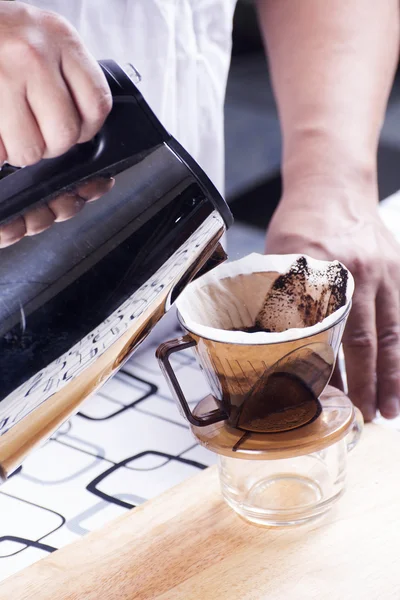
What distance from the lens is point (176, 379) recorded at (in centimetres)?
51

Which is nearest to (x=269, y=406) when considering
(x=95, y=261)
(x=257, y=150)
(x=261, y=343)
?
(x=261, y=343)

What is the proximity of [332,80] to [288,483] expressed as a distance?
20.1 inches

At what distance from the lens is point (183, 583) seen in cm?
47

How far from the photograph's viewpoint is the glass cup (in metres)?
0.51

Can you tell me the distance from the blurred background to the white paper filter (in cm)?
162

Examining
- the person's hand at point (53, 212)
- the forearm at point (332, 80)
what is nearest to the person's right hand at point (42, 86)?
the person's hand at point (53, 212)

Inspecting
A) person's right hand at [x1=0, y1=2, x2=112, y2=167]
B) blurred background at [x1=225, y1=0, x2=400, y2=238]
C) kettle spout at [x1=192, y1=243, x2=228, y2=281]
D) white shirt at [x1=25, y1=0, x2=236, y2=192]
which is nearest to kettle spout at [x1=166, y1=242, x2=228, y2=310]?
kettle spout at [x1=192, y1=243, x2=228, y2=281]

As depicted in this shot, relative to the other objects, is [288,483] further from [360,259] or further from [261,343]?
[360,259]

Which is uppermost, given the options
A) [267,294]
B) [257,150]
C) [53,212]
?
[53,212]

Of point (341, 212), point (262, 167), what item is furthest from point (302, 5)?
point (262, 167)

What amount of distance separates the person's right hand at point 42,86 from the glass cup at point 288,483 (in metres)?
0.24

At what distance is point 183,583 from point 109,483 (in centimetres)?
13

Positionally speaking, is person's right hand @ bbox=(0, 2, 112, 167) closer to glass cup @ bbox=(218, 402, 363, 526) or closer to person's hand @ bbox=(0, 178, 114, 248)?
person's hand @ bbox=(0, 178, 114, 248)

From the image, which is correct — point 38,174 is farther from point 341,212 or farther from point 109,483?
point 341,212
